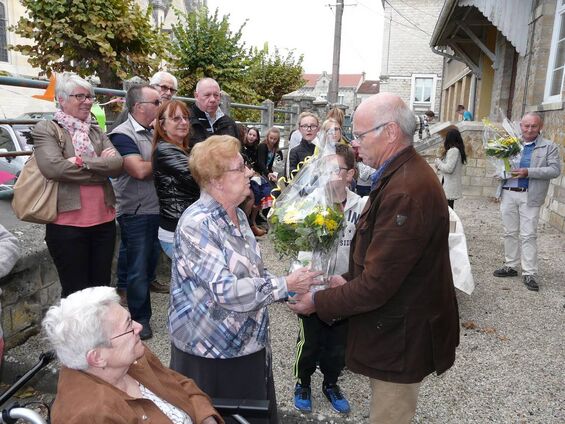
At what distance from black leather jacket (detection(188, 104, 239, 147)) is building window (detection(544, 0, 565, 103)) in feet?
21.6

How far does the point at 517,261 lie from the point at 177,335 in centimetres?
467

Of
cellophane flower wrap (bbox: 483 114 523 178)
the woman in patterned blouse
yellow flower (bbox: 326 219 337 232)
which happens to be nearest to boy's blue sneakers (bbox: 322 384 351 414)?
the woman in patterned blouse

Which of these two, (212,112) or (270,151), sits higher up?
(212,112)

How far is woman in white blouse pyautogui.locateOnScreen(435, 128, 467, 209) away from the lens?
21.2ft

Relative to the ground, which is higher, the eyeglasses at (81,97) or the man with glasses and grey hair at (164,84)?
the man with glasses and grey hair at (164,84)

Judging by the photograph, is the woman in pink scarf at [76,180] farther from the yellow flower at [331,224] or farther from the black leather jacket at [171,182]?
the yellow flower at [331,224]

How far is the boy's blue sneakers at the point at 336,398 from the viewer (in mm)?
2894

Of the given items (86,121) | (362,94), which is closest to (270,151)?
(86,121)

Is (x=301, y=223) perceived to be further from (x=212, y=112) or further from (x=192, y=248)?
(x=212, y=112)

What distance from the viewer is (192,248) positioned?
1.95 metres

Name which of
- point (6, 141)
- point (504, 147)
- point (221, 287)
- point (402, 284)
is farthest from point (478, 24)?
point (221, 287)

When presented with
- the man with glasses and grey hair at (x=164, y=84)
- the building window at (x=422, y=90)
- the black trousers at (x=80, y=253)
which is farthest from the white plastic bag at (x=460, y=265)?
the building window at (x=422, y=90)

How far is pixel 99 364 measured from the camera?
1.62 m

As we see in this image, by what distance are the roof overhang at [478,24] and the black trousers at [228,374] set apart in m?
9.86
